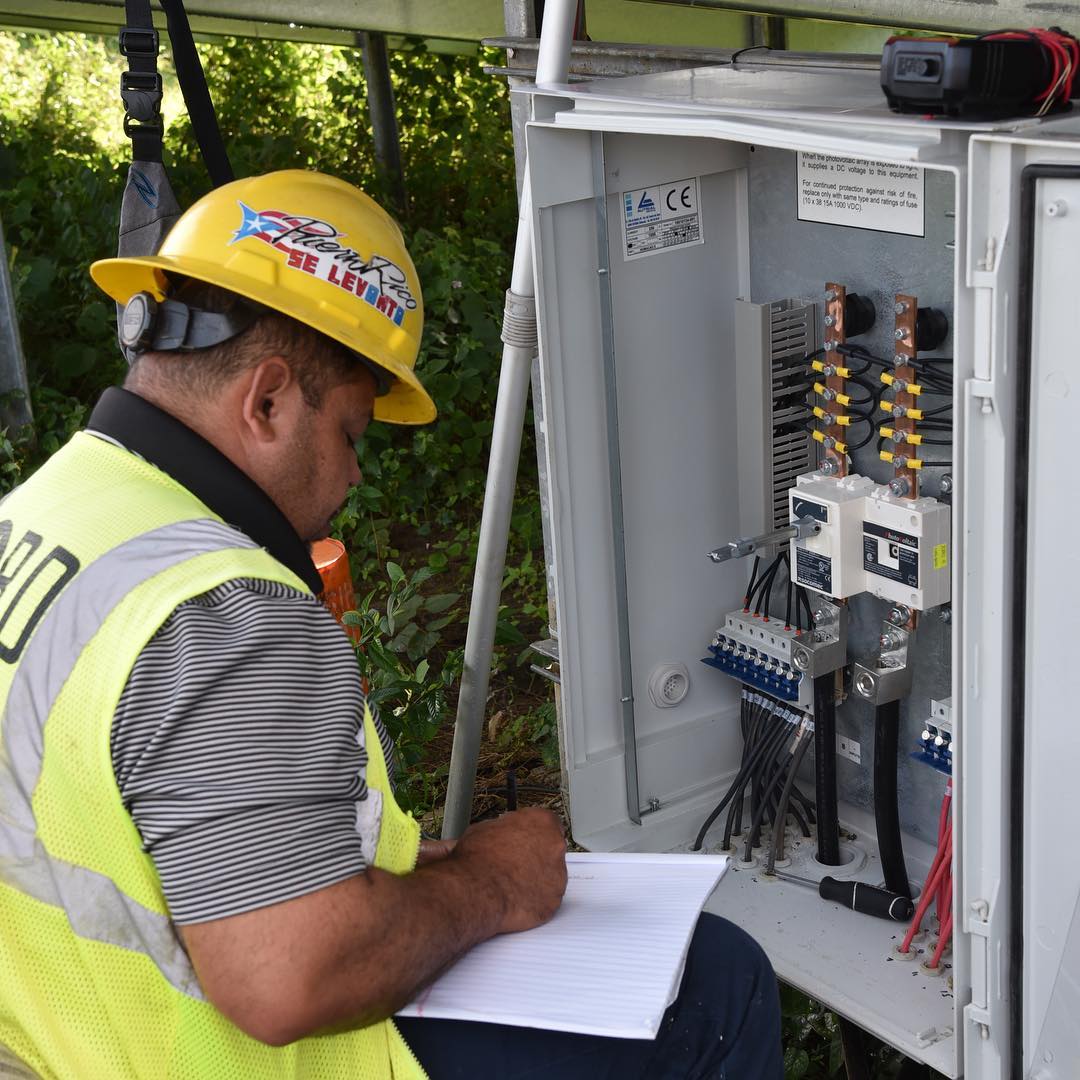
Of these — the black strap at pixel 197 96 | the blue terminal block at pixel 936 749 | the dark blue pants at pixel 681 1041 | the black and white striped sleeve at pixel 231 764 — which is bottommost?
the dark blue pants at pixel 681 1041

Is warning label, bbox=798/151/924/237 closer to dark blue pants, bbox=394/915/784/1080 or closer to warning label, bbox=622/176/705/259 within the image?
warning label, bbox=622/176/705/259

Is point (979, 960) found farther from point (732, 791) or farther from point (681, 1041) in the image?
point (732, 791)

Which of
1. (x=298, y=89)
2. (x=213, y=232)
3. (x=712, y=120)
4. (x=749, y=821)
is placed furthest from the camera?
(x=298, y=89)

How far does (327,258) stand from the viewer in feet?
5.69

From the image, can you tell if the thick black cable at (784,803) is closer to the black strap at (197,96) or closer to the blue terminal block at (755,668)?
the blue terminal block at (755,668)

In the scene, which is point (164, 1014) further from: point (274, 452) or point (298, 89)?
point (298, 89)

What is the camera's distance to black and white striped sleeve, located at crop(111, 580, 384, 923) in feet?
4.31

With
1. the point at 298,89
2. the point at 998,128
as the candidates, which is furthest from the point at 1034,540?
the point at 298,89

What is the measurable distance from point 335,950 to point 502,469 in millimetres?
1361

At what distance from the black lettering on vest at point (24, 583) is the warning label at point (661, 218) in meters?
Answer: 1.24

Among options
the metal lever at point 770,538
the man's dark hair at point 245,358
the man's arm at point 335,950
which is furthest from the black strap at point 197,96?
the man's arm at point 335,950

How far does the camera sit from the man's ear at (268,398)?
1.60 meters

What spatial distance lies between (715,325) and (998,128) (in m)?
0.96

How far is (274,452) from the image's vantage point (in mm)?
1628
